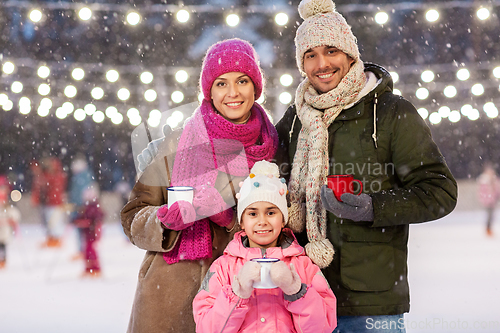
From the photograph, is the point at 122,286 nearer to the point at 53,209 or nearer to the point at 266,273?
the point at 53,209

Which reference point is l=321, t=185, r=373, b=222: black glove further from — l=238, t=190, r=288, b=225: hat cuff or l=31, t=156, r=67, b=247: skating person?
l=31, t=156, r=67, b=247: skating person

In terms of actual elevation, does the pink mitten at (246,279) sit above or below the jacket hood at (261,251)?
below

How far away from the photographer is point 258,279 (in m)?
1.61

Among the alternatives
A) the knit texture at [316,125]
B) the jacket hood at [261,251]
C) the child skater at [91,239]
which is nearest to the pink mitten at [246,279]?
the jacket hood at [261,251]

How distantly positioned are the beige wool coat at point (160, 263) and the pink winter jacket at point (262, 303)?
23 centimetres

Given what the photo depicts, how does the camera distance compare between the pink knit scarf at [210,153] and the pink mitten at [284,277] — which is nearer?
the pink mitten at [284,277]

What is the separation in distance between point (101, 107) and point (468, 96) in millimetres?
7579

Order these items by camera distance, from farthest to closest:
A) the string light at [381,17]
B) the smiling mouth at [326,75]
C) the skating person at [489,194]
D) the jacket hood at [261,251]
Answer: the skating person at [489,194]
the string light at [381,17]
the smiling mouth at [326,75]
the jacket hood at [261,251]

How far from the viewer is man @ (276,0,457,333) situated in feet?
6.61

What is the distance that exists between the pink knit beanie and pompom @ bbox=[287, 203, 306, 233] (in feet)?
2.17

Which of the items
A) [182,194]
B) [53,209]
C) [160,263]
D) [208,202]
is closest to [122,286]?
[53,209]

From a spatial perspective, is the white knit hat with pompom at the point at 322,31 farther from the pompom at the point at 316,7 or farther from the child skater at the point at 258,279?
the child skater at the point at 258,279

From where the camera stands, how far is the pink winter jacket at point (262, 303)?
178 centimetres

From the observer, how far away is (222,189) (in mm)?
2254
